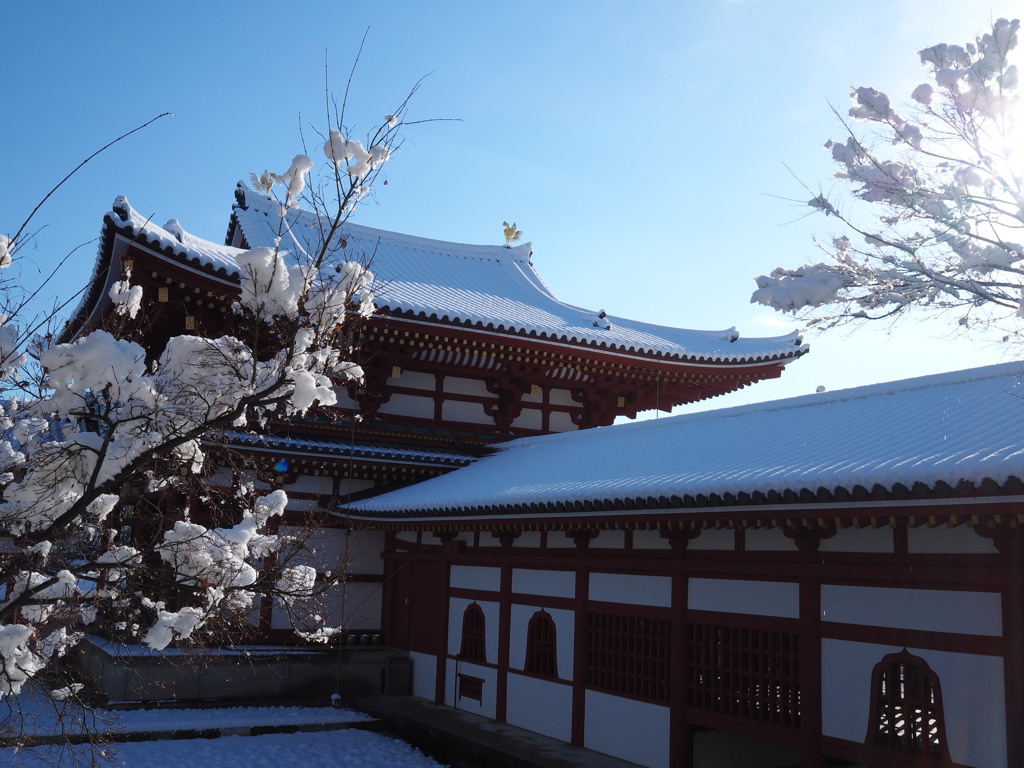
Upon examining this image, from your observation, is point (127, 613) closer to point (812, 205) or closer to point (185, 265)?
point (812, 205)

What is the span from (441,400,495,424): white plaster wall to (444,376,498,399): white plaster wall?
20 centimetres

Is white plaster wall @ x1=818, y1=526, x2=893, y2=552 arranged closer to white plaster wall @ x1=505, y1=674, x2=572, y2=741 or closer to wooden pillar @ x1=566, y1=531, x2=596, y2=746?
wooden pillar @ x1=566, y1=531, x2=596, y2=746

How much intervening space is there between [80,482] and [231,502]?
30.1 ft

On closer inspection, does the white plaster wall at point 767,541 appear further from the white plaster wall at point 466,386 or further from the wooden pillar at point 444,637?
the white plaster wall at point 466,386

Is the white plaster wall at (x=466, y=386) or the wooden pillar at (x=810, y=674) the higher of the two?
the white plaster wall at (x=466, y=386)

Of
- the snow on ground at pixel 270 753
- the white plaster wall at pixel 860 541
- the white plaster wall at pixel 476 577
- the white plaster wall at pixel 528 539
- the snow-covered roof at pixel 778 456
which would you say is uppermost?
the snow-covered roof at pixel 778 456

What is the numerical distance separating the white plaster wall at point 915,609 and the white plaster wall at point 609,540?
9.10 feet

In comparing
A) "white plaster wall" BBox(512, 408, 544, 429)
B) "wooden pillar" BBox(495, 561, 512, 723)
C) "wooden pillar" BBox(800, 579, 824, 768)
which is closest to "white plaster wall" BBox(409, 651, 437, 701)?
"wooden pillar" BBox(495, 561, 512, 723)

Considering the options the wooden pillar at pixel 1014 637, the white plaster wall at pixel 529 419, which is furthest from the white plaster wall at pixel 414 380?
the wooden pillar at pixel 1014 637

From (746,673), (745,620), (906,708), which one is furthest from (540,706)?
(906,708)

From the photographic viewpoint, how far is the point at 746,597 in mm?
8328

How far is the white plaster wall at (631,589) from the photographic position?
9320mm

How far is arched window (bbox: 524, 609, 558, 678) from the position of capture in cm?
1089

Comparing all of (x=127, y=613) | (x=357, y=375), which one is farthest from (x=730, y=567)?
(x=127, y=613)
